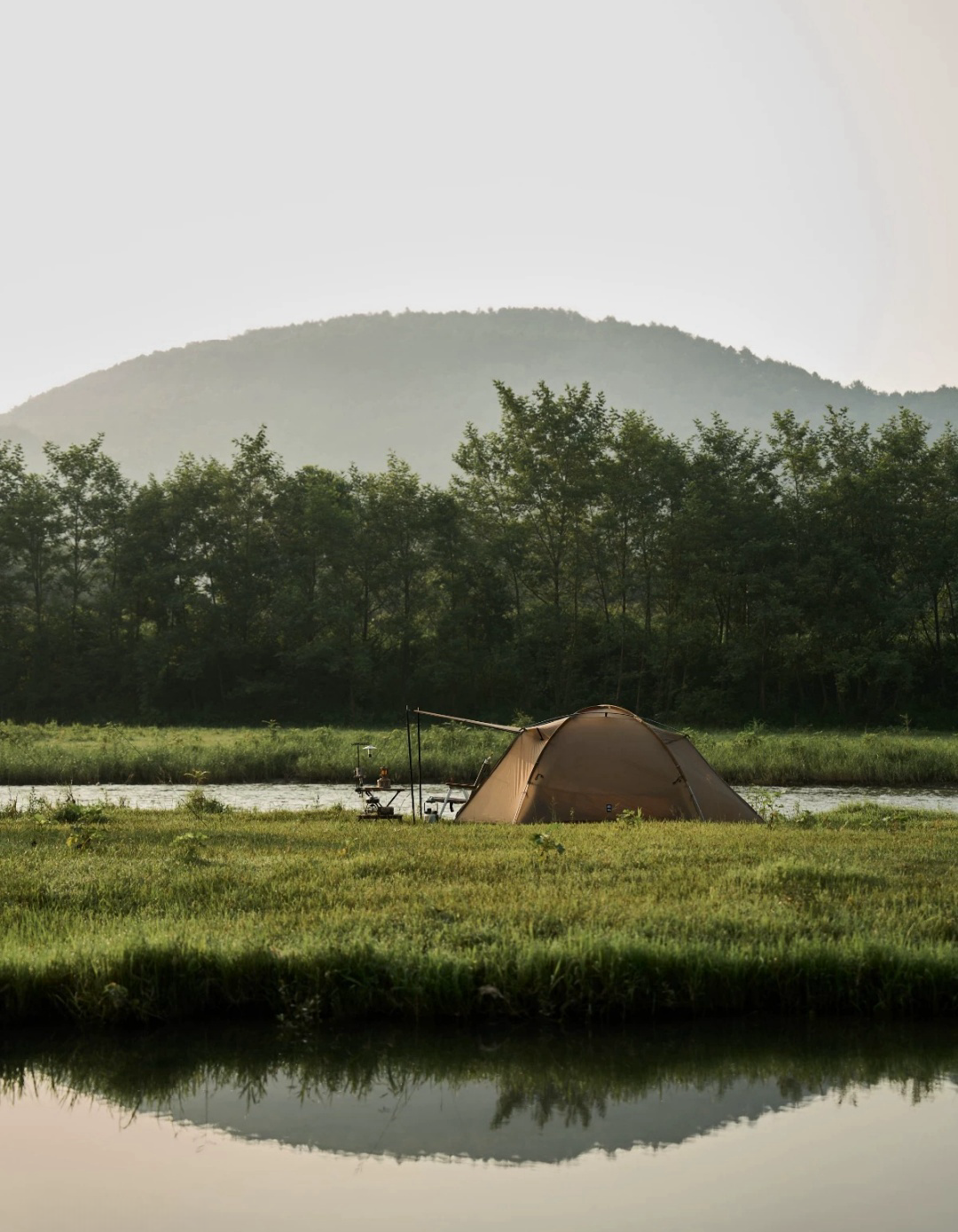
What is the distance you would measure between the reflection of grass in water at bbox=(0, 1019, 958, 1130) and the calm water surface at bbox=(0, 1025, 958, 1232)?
0.06 ft

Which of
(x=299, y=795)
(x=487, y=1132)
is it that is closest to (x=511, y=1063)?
→ (x=487, y=1132)

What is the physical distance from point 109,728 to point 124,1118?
45726mm

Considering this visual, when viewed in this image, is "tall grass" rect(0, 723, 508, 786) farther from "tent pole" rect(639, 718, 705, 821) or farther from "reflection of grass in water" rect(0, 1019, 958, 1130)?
"reflection of grass in water" rect(0, 1019, 958, 1130)

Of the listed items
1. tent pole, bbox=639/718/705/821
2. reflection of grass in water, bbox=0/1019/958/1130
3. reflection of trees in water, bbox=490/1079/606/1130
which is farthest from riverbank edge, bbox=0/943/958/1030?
tent pole, bbox=639/718/705/821

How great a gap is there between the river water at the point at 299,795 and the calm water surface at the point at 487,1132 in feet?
57.4

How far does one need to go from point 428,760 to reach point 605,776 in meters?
16.9

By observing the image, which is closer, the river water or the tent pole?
the tent pole

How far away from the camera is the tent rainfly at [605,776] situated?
19.2 meters

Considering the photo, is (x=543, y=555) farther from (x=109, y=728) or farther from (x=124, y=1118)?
(x=124, y=1118)

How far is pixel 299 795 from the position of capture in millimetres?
30344

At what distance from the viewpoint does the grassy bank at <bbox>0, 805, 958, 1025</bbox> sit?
27.7ft

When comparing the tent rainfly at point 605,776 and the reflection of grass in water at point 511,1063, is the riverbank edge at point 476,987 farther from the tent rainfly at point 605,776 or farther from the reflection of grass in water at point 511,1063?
the tent rainfly at point 605,776

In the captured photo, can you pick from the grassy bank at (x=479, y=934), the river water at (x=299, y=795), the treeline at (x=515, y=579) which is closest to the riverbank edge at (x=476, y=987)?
the grassy bank at (x=479, y=934)

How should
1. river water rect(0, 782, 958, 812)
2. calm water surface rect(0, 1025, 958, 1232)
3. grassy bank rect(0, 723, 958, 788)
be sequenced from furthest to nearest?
grassy bank rect(0, 723, 958, 788) < river water rect(0, 782, 958, 812) < calm water surface rect(0, 1025, 958, 1232)
